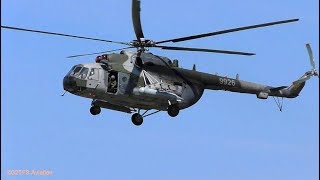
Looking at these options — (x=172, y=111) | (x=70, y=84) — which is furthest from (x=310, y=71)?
(x=70, y=84)

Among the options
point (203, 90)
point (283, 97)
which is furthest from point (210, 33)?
point (283, 97)

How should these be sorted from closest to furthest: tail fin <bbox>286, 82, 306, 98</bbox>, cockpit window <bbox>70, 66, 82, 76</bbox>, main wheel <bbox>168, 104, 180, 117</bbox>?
1. cockpit window <bbox>70, 66, 82, 76</bbox>
2. main wheel <bbox>168, 104, 180, 117</bbox>
3. tail fin <bbox>286, 82, 306, 98</bbox>

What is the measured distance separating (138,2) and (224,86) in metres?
8.75

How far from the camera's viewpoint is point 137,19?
3444 centimetres

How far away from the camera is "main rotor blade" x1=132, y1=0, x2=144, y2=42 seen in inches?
1314

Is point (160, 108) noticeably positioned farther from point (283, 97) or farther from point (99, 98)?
point (283, 97)

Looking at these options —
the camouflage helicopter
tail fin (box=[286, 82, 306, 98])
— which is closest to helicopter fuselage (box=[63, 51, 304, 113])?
the camouflage helicopter

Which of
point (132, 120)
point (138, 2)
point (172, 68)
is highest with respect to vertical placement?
point (138, 2)

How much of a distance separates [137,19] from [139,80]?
3519 mm

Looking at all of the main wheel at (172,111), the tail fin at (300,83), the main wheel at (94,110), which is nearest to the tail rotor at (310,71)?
the tail fin at (300,83)

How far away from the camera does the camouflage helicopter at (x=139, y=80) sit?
3466 centimetres

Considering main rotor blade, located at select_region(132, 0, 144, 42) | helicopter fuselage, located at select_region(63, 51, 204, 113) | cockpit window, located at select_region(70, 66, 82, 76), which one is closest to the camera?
main rotor blade, located at select_region(132, 0, 144, 42)

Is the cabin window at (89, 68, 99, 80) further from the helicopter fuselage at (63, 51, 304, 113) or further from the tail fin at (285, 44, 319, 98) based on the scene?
the tail fin at (285, 44, 319, 98)

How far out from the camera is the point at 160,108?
37062 millimetres
